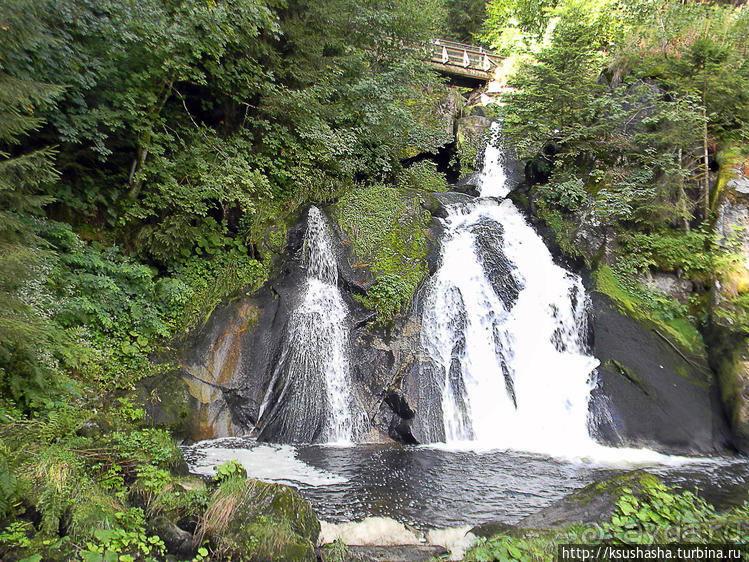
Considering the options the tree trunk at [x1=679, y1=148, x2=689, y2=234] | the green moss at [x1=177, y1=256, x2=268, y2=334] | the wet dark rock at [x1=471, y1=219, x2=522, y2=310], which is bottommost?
the green moss at [x1=177, y1=256, x2=268, y2=334]

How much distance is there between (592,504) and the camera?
390cm

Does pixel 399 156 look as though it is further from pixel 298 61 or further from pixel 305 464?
pixel 305 464

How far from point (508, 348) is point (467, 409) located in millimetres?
1730

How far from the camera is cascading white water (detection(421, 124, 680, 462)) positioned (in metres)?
Result: 7.53

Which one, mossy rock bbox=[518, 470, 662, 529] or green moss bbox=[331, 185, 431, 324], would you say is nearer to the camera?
mossy rock bbox=[518, 470, 662, 529]

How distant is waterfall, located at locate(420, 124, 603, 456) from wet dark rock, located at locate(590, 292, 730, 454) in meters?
0.33

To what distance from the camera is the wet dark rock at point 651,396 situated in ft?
24.0

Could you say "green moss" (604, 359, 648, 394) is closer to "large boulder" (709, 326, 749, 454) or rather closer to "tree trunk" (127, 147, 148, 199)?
"large boulder" (709, 326, 749, 454)

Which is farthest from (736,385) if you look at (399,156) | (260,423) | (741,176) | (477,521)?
(399,156)

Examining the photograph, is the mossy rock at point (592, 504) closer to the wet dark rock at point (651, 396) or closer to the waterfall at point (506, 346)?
the waterfall at point (506, 346)

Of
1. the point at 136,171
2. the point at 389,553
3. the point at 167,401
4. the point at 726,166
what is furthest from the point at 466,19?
the point at 389,553

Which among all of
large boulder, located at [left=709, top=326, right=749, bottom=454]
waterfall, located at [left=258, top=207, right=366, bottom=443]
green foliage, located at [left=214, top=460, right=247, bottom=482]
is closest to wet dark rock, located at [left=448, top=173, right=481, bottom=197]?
waterfall, located at [left=258, top=207, right=366, bottom=443]

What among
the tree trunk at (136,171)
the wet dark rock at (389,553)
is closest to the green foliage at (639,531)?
the wet dark rock at (389,553)

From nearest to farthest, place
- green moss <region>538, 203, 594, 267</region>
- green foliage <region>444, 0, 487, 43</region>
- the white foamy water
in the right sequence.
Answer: the white foamy water → green moss <region>538, 203, 594, 267</region> → green foliage <region>444, 0, 487, 43</region>
